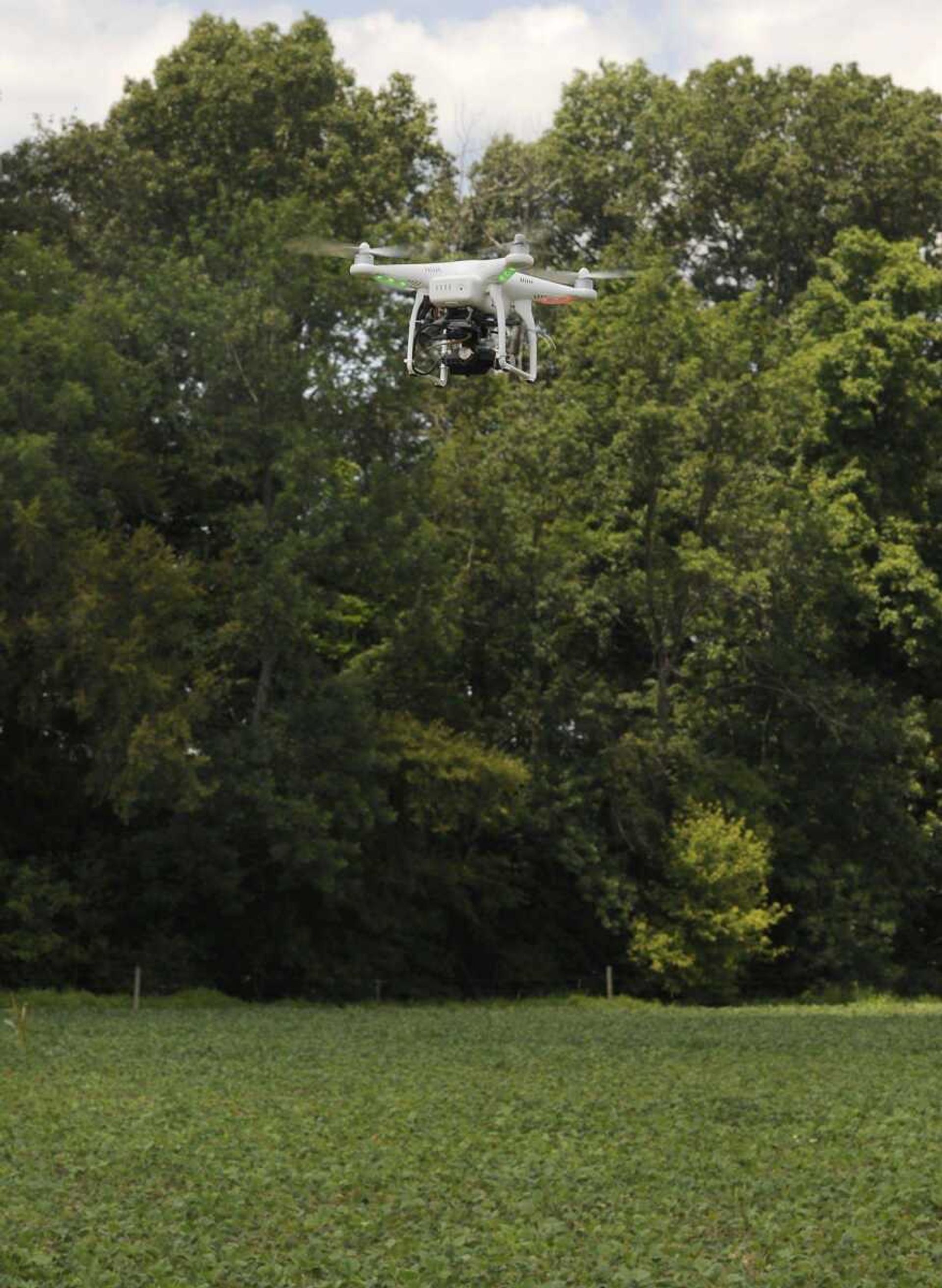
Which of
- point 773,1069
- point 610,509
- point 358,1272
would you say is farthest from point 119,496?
point 358,1272

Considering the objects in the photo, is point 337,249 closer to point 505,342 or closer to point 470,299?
point 470,299

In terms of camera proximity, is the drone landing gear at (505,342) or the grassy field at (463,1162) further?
the drone landing gear at (505,342)

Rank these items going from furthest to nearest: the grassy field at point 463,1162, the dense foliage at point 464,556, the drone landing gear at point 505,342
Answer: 1. the dense foliage at point 464,556
2. the drone landing gear at point 505,342
3. the grassy field at point 463,1162

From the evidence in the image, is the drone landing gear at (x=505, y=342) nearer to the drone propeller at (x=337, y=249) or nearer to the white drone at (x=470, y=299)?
the white drone at (x=470, y=299)

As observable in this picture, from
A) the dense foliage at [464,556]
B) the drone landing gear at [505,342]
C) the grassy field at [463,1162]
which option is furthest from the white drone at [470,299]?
the dense foliage at [464,556]

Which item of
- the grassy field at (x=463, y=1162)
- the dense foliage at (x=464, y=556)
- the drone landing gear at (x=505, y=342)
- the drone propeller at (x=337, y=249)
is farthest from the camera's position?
the dense foliage at (x=464, y=556)

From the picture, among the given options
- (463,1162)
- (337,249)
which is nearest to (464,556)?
(463,1162)

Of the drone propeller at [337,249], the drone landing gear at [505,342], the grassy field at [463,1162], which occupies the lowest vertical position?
the grassy field at [463,1162]
